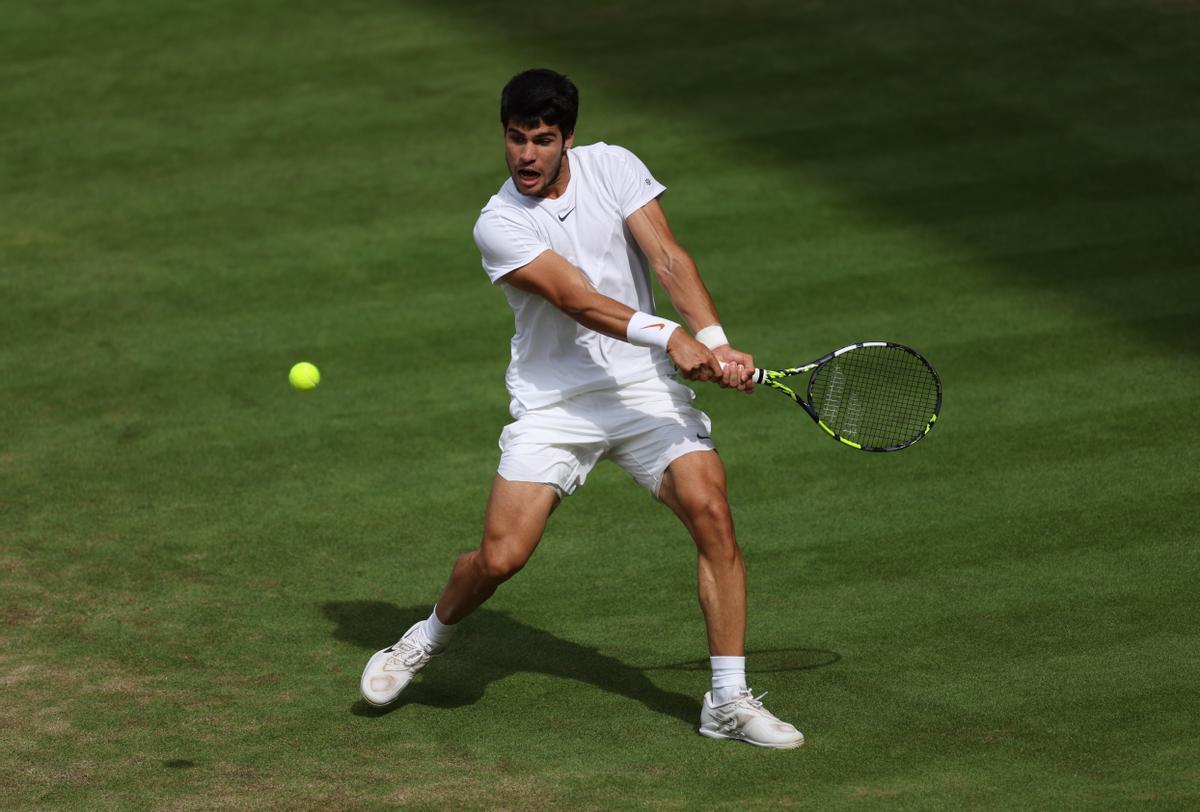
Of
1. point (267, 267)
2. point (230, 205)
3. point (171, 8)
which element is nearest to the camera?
point (267, 267)

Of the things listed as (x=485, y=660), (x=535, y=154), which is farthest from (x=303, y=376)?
(x=535, y=154)

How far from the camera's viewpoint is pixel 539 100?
5980mm

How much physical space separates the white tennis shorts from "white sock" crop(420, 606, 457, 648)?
726 millimetres

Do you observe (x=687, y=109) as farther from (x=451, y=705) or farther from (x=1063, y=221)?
(x=451, y=705)

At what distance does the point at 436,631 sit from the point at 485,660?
0.56 metres

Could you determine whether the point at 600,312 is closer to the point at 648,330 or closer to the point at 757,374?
the point at 648,330

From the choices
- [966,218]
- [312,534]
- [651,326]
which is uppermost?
[651,326]

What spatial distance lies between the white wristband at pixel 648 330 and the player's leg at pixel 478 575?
740mm

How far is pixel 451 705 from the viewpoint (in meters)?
6.63

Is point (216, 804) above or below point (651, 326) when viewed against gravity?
below

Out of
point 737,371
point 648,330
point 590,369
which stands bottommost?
point 590,369

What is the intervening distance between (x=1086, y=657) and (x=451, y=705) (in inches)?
103

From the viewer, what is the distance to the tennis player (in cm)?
602

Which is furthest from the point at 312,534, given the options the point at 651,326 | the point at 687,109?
the point at 687,109
